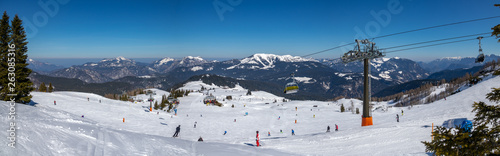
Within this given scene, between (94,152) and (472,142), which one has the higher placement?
(472,142)

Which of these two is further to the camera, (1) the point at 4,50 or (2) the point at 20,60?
(2) the point at 20,60

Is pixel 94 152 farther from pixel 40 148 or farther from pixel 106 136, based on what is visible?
pixel 106 136

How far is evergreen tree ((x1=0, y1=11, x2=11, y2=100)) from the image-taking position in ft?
83.6

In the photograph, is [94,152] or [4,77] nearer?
[94,152]

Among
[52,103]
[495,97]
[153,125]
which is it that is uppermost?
[495,97]

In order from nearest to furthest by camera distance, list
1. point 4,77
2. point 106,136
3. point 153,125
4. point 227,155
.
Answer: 1. point 106,136
2. point 227,155
3. point 4,77
4. point 153,125

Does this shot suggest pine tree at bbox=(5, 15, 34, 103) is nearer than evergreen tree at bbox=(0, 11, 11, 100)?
No

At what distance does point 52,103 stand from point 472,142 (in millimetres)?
56553

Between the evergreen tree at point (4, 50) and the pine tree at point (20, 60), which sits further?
the pine tree at point (20, 60)

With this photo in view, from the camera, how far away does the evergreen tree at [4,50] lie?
25.5 m

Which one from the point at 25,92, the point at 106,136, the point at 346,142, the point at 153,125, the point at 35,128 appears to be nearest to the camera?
the point at 35,128

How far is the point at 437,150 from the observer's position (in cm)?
647

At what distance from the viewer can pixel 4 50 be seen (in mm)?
25906

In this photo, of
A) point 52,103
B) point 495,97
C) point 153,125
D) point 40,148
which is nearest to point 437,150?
point 495,97
